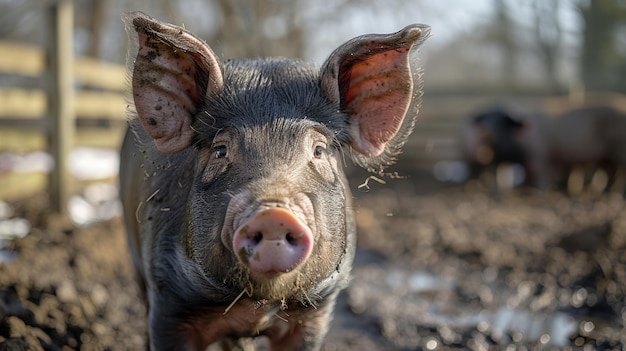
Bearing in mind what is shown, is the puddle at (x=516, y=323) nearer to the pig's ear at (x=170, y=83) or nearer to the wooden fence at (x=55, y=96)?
the pig's ear at (x=170, y=83)

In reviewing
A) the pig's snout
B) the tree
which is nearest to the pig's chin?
the pig's snout

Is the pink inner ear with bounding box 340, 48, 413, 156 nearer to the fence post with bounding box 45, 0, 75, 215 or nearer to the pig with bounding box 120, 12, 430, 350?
the pig with bounding box 120, 12, 430, 350

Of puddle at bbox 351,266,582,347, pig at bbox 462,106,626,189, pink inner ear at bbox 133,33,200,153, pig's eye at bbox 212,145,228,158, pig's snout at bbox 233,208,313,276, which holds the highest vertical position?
pink inner ear at bbox 133,33,200,153

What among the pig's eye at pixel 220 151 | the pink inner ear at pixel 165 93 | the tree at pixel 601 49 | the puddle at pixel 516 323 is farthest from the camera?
the tree at pixel 601 49

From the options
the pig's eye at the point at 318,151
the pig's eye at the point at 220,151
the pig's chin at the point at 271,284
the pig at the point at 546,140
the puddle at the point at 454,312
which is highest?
the pig's eye at the point at 220,151

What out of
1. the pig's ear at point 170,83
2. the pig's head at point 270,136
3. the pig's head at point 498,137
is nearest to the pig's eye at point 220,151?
the pig's head at point 270,136

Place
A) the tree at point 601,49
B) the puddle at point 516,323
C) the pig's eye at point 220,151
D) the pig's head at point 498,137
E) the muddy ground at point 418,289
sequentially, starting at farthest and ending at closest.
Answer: the tree at point 601,49 → the pig's head at point 498,137 → the puddle at point 516,323 → the muddy ground at point 418,289 → the pig's eye at point 220,151

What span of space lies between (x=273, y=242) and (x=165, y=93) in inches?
38.6

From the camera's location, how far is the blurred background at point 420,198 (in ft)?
14.1

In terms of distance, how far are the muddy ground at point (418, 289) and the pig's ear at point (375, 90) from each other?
0.38 metres

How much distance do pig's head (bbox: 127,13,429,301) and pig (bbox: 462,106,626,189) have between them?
10.2 m

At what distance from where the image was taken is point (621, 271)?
16.6ft

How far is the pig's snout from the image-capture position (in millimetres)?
1973

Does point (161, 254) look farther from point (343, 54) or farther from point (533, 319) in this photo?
point (533, 319)
